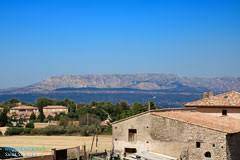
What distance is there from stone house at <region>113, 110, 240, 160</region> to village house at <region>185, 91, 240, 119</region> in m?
3.54

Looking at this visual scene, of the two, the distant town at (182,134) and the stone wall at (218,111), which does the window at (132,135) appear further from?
the stone wall at (218,111)

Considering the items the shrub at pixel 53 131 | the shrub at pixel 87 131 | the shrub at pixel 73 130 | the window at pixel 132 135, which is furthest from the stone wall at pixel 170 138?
the shrub at pixel 53 131

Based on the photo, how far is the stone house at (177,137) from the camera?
112 feet

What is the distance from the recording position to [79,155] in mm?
34531

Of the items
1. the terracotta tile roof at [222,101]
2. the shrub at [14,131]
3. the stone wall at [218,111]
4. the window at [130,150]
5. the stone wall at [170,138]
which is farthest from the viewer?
the shrub at [14,131]

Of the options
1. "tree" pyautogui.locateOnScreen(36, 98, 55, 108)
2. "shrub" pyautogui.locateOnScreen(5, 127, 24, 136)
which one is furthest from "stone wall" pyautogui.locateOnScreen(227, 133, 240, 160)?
"tree" pyautogui.locateOnScreen(36, 98, 55, 108)

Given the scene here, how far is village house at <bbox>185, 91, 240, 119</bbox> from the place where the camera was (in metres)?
43.1

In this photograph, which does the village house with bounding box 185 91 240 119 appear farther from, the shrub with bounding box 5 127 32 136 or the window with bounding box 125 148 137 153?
the shrub with bounding box 5 127 32 136

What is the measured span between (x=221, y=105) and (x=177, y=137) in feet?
30.5

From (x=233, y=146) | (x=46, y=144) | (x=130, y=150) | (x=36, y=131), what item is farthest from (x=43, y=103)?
(x=233, y=146)

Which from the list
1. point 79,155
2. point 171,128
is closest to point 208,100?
point 171,128

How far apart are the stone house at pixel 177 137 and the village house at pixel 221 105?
11.6ft

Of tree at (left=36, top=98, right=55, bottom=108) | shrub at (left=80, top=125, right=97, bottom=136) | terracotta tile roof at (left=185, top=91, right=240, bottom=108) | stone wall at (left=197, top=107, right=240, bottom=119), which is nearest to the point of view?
stone wall at (left=197, top=107, right=240, bottom=119)

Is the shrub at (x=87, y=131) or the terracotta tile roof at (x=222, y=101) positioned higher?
the terracotta tile roof at (x=222, y=101)
